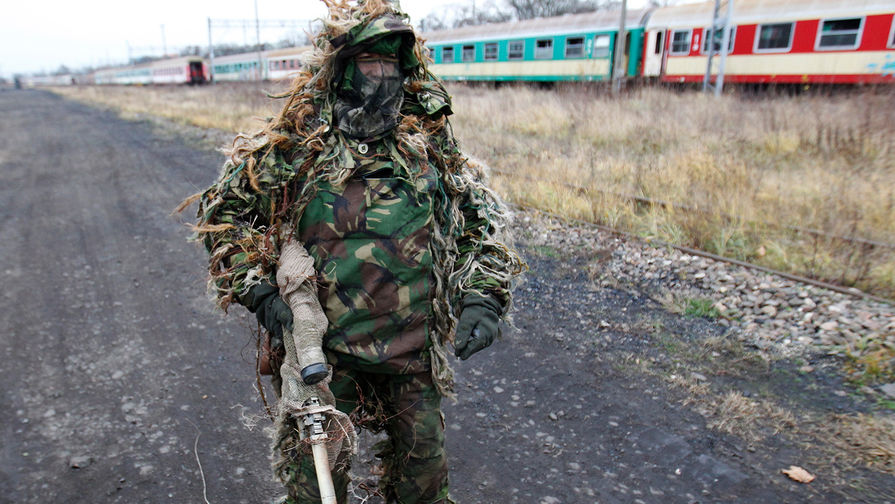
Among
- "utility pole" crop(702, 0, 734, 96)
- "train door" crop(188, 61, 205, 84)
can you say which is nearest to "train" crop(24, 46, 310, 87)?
"train door" crop(188, 61, 205, 84)

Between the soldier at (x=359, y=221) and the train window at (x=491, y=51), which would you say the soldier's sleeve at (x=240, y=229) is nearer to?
the soldier at (x=359, y=221)

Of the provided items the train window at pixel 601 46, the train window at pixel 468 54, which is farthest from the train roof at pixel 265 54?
the train window at pixel 601 46

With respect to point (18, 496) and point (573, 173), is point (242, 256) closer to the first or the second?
point (18, 496)

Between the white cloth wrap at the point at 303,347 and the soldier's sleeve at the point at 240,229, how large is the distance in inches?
3.7

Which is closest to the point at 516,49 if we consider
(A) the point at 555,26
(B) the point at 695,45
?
(A) the point at 555,26

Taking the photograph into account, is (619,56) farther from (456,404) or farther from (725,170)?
(456,404)

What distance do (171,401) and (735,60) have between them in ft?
53.1

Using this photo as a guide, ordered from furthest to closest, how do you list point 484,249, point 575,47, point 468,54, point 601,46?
point 468,54
point 575,47
point 601,46
point 484,249

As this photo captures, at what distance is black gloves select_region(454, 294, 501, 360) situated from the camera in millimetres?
1837

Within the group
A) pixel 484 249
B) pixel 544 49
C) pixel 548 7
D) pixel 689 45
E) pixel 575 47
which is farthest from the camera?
pixel 548 7

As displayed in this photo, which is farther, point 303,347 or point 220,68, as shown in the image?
point 220,68

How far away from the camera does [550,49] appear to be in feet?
62.5

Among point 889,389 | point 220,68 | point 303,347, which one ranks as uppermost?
point 220,68

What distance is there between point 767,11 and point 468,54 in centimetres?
1124
